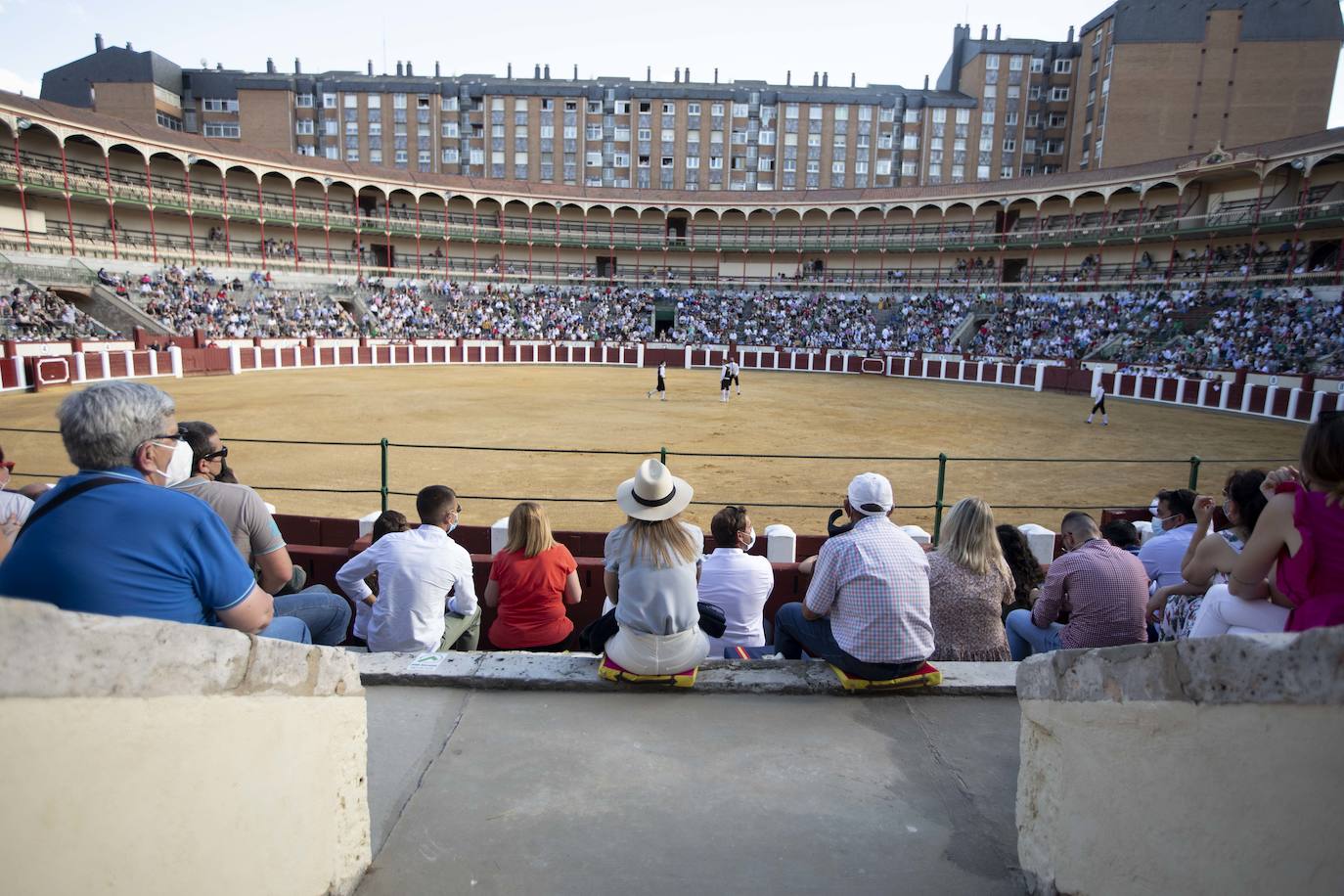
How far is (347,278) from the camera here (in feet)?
135

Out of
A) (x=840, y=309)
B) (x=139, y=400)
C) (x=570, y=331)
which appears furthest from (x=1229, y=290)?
(x=139, y=400)

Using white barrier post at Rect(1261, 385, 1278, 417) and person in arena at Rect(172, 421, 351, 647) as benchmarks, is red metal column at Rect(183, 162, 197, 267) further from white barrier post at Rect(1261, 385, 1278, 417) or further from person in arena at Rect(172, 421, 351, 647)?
white barrier post at Rect(1261, 385, 1278, 417)

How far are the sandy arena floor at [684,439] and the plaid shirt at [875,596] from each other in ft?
11.6

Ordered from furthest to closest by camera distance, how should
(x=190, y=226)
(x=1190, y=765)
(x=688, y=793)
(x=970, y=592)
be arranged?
1. (x=190, y=226)
2. (x=970, y=592)
3. (x=688, y=793)
4. (x=1190, y=765)

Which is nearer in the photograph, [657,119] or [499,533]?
[499,533]

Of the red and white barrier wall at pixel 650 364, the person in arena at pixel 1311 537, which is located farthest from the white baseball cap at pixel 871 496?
the red and white barrier wall at pixel 650 364

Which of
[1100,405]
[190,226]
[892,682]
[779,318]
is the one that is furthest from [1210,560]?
[190,226]

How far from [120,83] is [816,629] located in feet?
243

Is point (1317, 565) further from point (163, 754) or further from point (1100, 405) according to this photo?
point (1100, 405)

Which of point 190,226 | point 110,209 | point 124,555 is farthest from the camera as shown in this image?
point 190,226

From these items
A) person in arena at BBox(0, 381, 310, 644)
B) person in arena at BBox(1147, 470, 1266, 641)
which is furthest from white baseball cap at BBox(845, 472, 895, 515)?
person in arena at BBox(0, 381, 310, 644)

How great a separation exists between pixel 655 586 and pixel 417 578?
1545mm

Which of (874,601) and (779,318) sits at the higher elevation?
(779,318)

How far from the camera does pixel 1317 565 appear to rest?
89.9 inches
